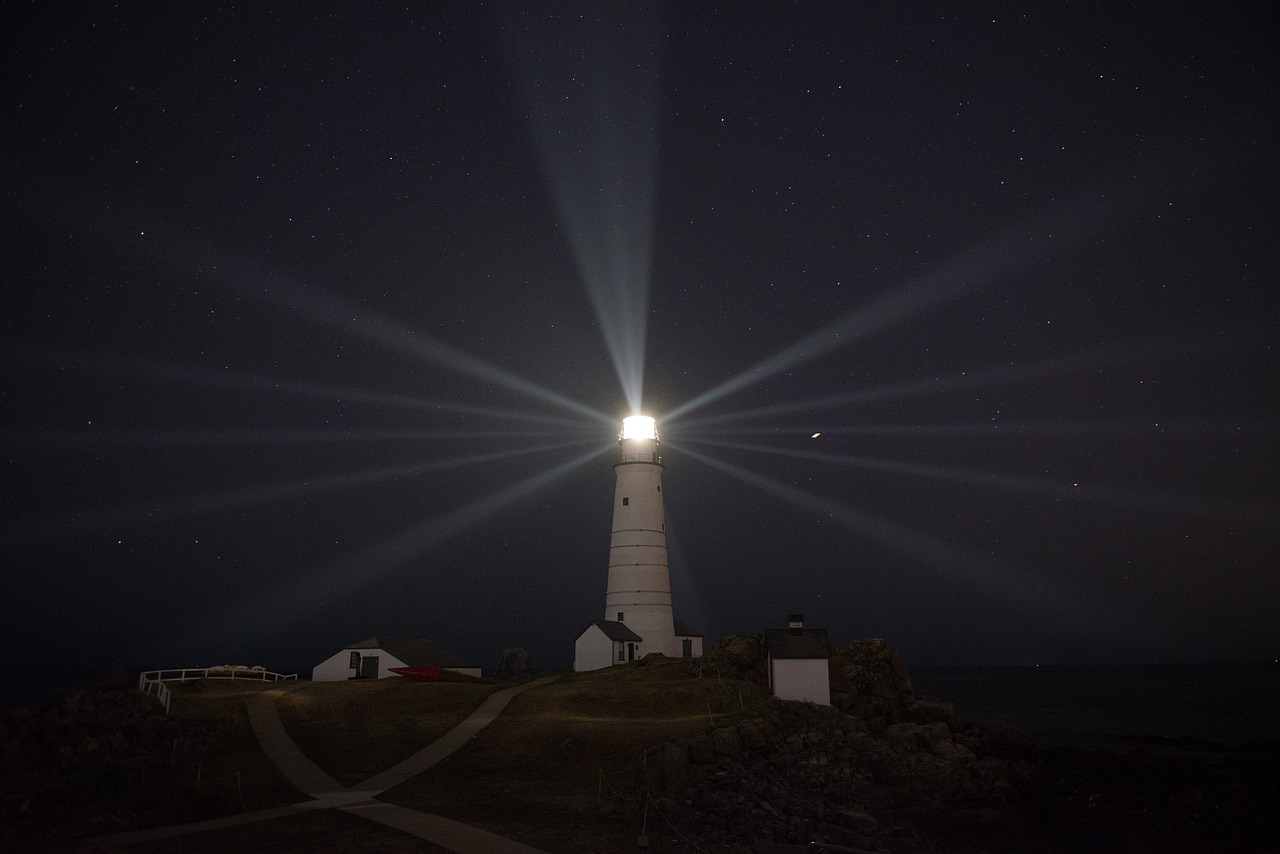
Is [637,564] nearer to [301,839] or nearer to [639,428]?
[639,428]

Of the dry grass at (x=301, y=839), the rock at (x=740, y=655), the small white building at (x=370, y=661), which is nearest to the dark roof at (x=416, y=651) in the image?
the small white building at (x=370, y=661)

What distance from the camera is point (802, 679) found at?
3219 cm

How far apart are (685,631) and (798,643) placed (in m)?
16.6

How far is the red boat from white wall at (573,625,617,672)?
573cm

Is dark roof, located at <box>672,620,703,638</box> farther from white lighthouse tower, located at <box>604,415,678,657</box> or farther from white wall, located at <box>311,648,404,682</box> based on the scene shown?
white wall, located at <box>311,648,404,682</box>

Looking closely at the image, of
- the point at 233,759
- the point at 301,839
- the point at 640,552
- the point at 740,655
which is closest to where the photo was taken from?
the point at 301,839

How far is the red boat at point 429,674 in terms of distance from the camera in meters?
40.8

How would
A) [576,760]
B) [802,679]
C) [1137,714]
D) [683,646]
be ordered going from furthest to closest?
[1137,714], [683,646], [802,679], [576,760]

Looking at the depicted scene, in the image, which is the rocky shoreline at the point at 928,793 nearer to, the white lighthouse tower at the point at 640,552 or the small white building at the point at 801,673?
the small white building at the point at 801,673

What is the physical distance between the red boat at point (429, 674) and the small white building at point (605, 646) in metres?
5.90

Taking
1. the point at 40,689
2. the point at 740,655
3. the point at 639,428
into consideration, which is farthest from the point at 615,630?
the point at 40,689

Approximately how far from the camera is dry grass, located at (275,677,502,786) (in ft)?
80.8

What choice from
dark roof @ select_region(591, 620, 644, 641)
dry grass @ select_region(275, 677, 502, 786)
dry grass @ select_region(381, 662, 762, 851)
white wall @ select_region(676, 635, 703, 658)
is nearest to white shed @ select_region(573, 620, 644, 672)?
dark roof @ select_region(591, 620, 644, 641)

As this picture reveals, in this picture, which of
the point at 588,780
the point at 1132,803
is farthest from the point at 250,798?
the point at 1132,803
